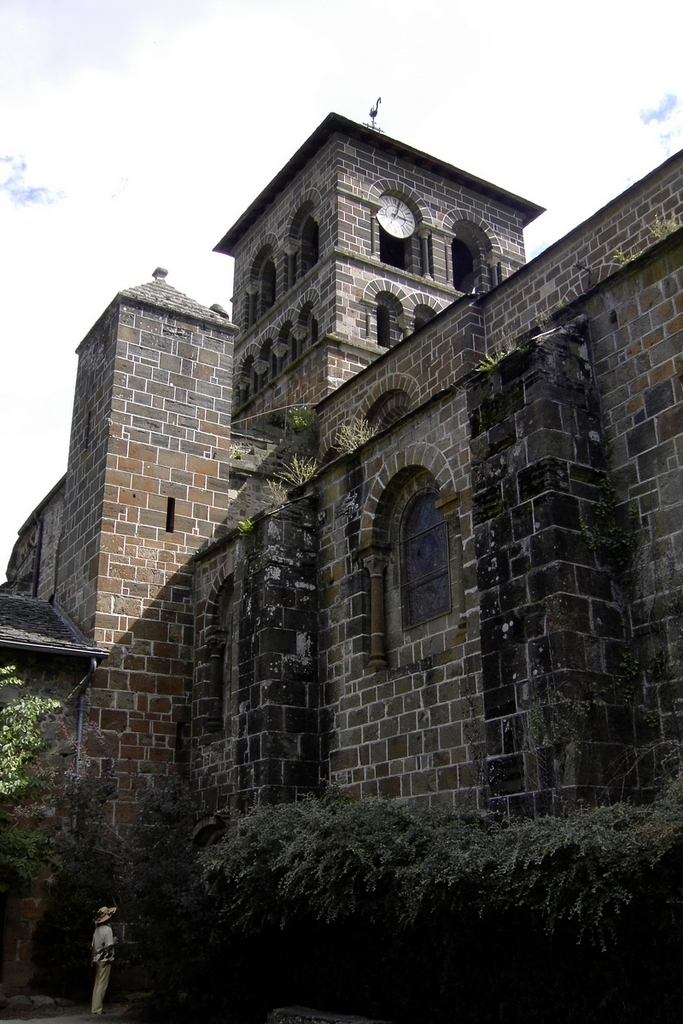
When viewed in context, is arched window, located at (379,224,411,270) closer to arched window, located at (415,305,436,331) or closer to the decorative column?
arched window, located at (415,305,436,331)

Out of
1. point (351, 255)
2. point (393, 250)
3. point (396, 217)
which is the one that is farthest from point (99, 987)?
point (393, 250)

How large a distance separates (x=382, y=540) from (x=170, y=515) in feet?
21.1

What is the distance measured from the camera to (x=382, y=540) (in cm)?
1385

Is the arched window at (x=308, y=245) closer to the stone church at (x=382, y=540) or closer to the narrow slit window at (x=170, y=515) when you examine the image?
the stone church at (x=382, y=540)

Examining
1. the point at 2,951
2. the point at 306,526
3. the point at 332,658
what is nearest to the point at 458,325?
the point at 306,526

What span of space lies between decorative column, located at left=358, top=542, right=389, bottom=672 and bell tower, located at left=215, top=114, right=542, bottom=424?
1191 centimetres

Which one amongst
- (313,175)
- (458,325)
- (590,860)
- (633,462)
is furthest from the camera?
(313,175)

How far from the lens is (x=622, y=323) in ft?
36.0

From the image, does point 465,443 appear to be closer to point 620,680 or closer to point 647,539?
point 647,539

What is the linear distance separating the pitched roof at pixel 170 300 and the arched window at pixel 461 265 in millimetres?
11820

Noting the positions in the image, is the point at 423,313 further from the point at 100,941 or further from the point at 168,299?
the point at 100,941

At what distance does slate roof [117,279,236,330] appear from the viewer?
2036cm

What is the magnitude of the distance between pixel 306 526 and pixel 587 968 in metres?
8.54

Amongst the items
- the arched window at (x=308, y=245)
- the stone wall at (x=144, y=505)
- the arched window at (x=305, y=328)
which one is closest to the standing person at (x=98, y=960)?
the stone wall at (x=144, y=505)
